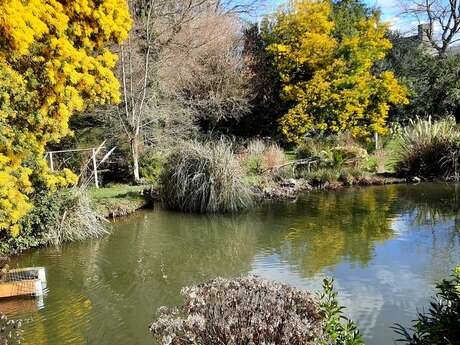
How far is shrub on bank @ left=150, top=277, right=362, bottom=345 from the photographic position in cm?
323

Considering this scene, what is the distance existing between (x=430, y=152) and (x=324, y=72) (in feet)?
19.4

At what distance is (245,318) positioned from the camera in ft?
11.1

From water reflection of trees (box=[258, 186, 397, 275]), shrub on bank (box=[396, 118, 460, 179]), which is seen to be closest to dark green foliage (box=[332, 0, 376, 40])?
shrub on bank (box=[396, 118, 460, 179])

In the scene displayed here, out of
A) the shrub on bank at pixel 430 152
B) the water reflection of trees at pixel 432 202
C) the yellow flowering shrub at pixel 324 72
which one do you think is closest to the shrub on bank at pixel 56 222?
the water reflection of trees at pixel 432 202

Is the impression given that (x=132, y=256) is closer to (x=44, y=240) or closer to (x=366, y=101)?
(x=44, y=240)

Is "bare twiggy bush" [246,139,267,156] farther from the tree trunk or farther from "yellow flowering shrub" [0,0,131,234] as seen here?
"yellow flowering shrub" [0,0,131,234]

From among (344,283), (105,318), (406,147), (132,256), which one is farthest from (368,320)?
(406,147)

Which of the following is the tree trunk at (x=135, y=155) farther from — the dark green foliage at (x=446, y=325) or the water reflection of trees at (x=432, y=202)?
the dark green foliage at (x=446, y=325)

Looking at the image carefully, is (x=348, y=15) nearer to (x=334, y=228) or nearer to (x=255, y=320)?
(x=334, y=228)

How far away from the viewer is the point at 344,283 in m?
6.46

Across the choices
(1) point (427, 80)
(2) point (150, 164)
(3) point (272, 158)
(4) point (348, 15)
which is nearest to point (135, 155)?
(2) point (150, 164)

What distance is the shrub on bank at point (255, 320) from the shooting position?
10.6 feet

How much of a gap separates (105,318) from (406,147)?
1287 cm

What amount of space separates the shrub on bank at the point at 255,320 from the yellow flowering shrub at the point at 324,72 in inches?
642
